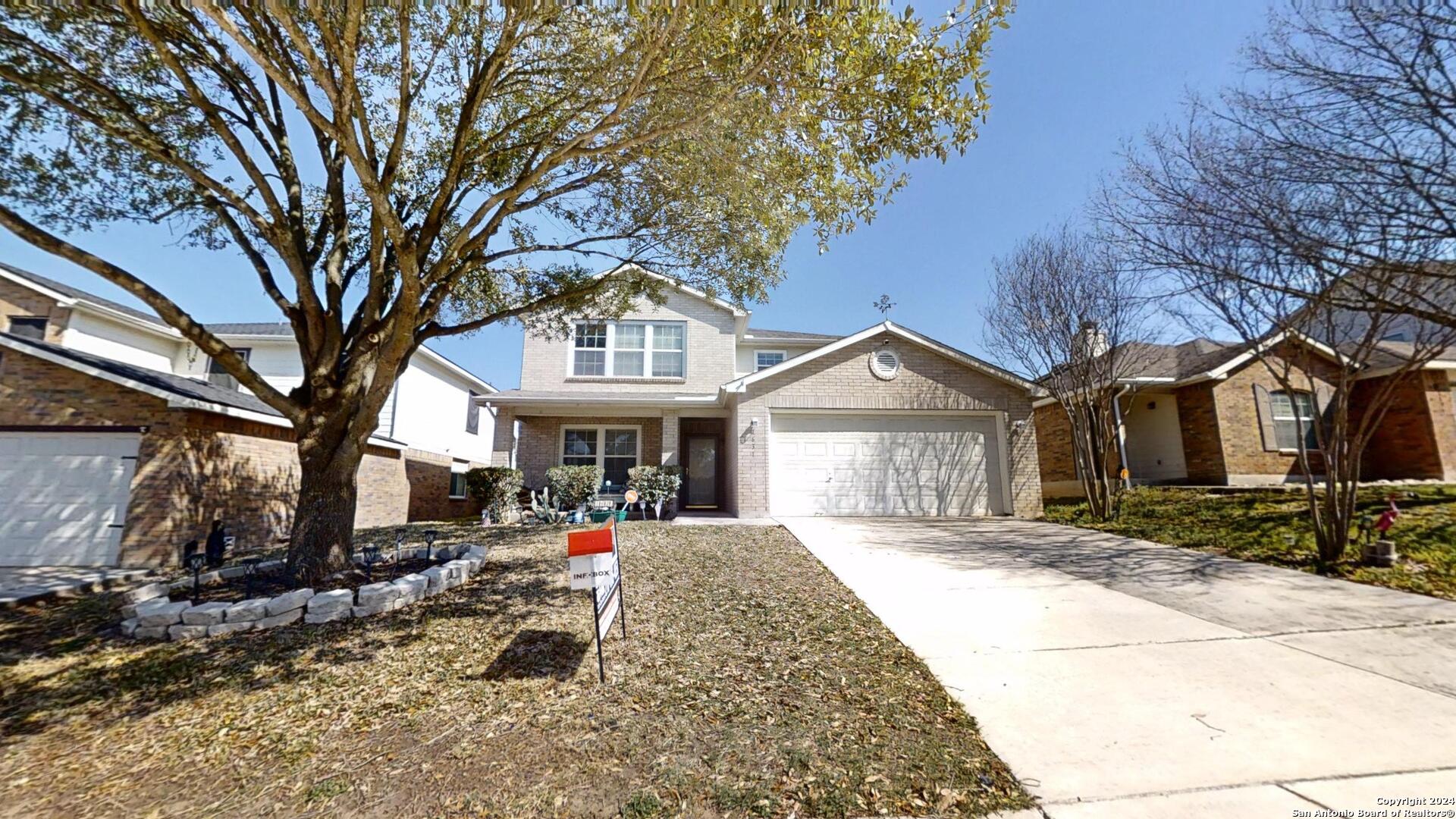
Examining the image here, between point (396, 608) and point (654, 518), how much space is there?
24.7ft

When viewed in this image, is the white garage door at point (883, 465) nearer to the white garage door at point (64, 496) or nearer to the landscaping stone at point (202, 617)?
the landscaping stone at point (202, 617)

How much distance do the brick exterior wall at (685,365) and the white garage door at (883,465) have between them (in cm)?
365

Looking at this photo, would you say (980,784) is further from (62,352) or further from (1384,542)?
(62,352)

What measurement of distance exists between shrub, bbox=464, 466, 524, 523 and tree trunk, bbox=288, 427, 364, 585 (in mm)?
6339

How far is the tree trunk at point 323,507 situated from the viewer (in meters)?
5.85

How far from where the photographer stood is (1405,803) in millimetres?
2447

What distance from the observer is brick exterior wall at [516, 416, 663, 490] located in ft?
47.1

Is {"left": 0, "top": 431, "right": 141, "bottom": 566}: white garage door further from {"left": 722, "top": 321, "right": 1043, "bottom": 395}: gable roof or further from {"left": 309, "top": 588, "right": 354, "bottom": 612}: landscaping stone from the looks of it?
{"left": 722, "top": 321, "right": 1043, "bottom": 395}: gable roof

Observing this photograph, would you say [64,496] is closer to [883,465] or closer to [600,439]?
[600,439]

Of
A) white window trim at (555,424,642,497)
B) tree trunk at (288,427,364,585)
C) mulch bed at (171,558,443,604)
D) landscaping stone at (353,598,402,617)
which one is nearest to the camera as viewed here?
landscaping stone at (353,598,402,617)

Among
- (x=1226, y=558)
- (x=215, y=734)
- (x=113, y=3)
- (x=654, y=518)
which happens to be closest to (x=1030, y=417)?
(x=1226, y=558)

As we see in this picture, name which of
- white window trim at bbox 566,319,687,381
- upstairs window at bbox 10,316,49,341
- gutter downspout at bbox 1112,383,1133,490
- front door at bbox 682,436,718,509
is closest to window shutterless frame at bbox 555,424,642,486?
white window trim at bbox 566,319,687,381

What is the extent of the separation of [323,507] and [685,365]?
10.6 m

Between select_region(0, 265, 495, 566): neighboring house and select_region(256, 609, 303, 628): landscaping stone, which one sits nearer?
select_region(256, 609, 303, 628): landscaping stone
